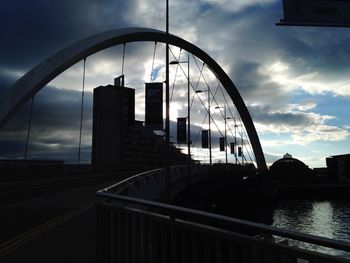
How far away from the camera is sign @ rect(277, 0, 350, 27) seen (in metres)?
7.16

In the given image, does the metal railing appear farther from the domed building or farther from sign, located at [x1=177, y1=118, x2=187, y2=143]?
the domed building

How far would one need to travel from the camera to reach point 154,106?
23875 mm

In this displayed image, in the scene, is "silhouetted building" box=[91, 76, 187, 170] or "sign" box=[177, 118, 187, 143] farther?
"silhouetted building" box=[91, 76, 187, 170]

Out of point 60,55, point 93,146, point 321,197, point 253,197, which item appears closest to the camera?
point 60,55

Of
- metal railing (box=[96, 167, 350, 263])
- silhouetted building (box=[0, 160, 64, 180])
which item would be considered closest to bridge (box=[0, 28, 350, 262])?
metal railing (box=[96, 167, 350, 263])

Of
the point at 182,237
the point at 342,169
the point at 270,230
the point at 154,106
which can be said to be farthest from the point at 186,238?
the point at 342,169

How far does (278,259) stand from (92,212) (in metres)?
13.0

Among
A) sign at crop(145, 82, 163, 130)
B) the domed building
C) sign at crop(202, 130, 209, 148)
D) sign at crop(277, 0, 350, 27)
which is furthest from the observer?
the domed building

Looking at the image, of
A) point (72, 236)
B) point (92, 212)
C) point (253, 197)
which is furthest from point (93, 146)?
point (72, 236)

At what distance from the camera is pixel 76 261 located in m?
8.17

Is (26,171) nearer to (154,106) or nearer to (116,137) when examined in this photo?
(154,106)

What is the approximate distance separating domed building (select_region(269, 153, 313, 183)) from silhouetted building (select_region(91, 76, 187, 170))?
41.1 meters

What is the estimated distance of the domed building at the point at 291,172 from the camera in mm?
126062

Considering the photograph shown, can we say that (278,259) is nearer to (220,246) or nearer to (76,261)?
(220,246)
